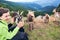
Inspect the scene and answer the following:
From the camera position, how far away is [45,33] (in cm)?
364

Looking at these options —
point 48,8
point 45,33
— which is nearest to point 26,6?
point 48,8

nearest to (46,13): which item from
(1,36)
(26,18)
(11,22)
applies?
(26,18)

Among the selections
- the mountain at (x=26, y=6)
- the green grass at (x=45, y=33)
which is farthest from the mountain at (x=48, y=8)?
the green grass at (x=45, y=33)

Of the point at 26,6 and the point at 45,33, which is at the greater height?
the point at 26,6

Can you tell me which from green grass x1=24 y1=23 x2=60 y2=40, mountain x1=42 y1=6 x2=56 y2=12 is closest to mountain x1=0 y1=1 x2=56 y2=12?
mountain x1=42 y1=6 x2=56 y2=12

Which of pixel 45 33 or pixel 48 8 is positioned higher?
pixel 48 8

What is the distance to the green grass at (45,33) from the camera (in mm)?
3611

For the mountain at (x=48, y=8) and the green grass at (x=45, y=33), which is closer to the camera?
the green grass at (x=45, y=33)

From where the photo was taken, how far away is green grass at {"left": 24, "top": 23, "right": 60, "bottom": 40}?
3.61 metres

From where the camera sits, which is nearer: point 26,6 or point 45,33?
point 45,33

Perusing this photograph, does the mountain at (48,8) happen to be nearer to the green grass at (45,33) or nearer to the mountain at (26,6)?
the mountain at (26,6)

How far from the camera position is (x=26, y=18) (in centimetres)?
369

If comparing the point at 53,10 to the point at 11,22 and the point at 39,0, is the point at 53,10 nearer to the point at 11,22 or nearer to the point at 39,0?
the point at 39,0

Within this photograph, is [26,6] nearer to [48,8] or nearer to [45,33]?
[48,8]
